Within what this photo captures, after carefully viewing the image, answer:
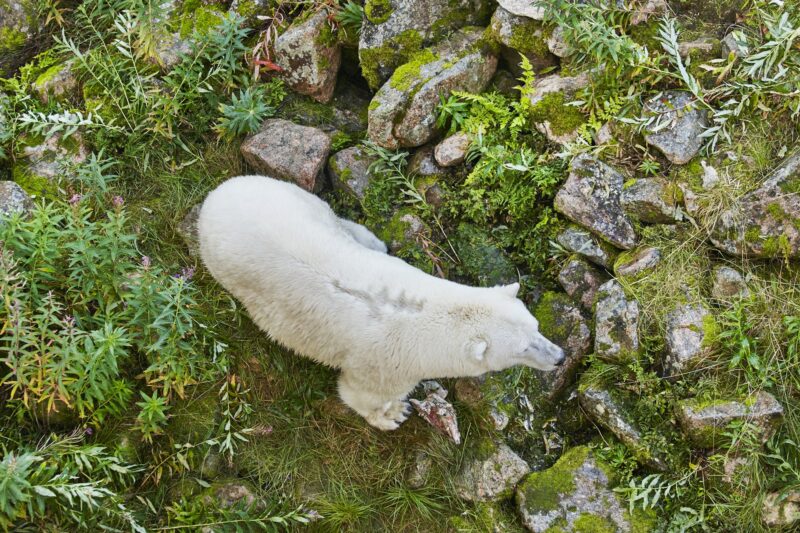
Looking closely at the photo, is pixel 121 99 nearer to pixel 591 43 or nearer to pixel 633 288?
pixel 591 43

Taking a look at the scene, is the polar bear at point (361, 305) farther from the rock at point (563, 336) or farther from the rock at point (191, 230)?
the rock at point (191, 230)

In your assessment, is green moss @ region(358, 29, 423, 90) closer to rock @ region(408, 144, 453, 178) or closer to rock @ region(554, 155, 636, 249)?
rock @ region(408, 144, 453, 178)

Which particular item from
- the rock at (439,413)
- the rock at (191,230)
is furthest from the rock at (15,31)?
the rock at (439,413)

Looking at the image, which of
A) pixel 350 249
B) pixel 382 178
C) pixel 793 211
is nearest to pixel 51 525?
pixel 350 249

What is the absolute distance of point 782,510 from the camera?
4.46 meters

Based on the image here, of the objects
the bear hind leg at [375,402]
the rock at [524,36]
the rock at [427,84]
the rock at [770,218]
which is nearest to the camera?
the rock at [770,218]

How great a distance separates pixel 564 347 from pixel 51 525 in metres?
4.02

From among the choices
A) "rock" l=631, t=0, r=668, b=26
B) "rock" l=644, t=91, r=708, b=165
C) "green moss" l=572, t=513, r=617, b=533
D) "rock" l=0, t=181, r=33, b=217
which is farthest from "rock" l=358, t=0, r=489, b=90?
"green moss" l=572, t=513, r=617, b=533

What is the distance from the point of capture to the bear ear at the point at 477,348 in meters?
4.62

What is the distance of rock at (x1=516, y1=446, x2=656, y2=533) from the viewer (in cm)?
471

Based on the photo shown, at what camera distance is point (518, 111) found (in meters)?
A: 5.56

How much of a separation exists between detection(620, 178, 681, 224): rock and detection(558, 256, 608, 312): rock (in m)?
0.56

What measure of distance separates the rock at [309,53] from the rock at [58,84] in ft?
6.76

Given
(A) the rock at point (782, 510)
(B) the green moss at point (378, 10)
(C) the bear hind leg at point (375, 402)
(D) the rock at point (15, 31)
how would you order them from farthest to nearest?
(D) the rock at point (15, 31)
(B) the green moss at point (378, 10)
(C) the bear hind leg at point (375, 402)
(A) the rock at point (782, 510)
